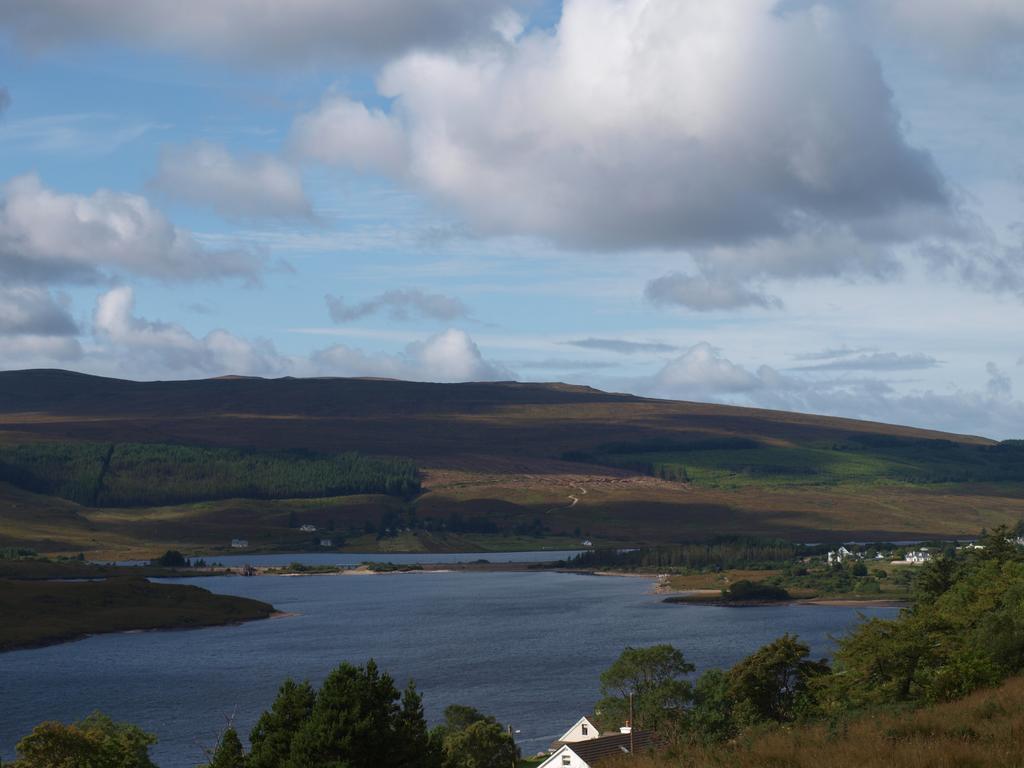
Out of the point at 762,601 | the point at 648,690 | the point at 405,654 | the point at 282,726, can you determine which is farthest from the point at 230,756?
the point at 762,601

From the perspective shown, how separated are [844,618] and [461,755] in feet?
250

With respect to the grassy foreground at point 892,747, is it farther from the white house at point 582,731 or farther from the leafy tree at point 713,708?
the white house at point 582,731

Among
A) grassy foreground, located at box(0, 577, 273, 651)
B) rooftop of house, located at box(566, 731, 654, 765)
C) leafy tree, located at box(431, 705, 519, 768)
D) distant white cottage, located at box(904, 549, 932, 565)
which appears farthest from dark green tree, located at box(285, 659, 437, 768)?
distant white cottage, located at box(904, 549, 932, 565)

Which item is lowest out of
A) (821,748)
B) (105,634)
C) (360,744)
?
(105,634)

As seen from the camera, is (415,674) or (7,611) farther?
(7,611)

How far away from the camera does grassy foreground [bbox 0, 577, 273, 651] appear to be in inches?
4537

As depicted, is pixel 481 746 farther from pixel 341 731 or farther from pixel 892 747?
pixel 892 747

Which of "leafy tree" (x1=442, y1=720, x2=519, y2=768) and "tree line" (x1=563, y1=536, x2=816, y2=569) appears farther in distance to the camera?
"tree line" (x1=563, y1=536, x2=816, y2=569)

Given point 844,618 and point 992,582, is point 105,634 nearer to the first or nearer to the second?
point 844,618

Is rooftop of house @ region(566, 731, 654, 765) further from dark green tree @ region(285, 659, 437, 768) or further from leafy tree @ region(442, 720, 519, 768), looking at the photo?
dark green tree @ region(285, 659, 437, 768)

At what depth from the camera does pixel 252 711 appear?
232 feet

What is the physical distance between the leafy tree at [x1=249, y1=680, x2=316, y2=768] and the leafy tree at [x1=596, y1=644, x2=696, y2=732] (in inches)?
1068

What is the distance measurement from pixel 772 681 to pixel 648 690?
730cm

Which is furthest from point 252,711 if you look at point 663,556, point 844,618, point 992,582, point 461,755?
A: point 663,556
